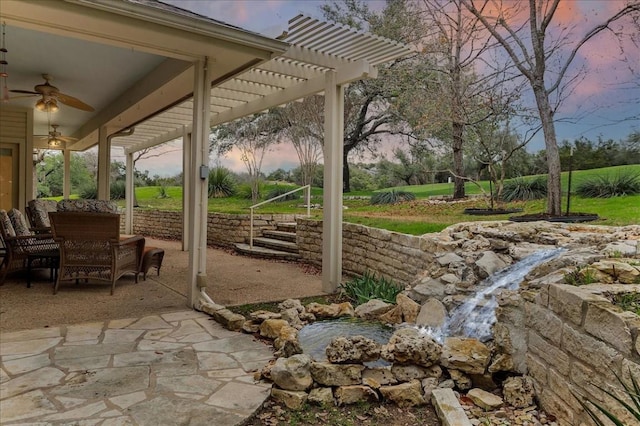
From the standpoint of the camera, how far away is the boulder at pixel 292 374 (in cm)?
279

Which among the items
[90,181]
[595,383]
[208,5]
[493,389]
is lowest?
[493,389]

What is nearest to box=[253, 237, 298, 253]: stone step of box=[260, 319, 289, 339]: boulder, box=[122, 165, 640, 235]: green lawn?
box=[122, 165, 640, 235]: green lawn

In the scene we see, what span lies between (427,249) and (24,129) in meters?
8.35

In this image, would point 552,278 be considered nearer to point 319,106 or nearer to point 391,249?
point 391,249

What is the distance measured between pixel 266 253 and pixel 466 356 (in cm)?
601

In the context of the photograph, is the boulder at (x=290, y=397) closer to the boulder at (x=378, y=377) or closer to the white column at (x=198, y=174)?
the boulder at (x=378, y=377)

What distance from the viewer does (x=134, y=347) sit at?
342 cm

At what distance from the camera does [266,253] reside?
863 cm

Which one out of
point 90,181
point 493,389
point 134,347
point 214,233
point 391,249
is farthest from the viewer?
point 90,181

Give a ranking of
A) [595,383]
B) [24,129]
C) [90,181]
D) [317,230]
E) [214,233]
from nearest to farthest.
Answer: [595,383]
[317,230]
[24,129]
[214,233]
[90,181]

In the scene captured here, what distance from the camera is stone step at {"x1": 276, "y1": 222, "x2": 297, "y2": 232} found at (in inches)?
382

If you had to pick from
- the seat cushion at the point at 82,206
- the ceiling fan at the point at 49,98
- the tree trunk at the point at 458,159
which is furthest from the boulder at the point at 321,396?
the ceiling fan at the point at 49,98

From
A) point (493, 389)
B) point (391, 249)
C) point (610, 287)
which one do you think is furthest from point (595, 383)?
point (391, 249)

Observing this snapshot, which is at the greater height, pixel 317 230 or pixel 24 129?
pixel 24 129
